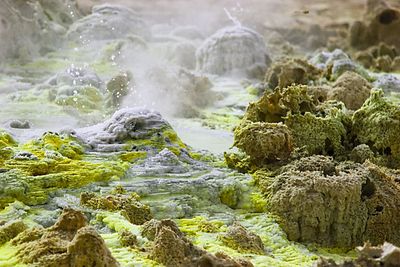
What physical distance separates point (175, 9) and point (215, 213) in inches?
560

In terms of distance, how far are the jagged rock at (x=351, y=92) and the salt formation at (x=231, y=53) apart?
3832 millimetres

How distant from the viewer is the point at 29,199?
16.7 feet

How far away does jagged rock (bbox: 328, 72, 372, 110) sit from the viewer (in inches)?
341

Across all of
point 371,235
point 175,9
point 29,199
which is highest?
point 175,9

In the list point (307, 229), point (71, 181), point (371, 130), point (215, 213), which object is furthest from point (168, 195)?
point (371, 130)

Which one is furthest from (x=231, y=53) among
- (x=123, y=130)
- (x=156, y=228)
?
(x=156, y=228)

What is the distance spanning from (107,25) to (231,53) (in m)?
3.07

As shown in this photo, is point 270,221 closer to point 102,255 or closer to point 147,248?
point 147,248

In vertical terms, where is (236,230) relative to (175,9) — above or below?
below

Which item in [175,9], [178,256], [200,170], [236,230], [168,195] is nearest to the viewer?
[178,256]

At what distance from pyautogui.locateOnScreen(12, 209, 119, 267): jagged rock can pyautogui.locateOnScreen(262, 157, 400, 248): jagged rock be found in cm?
171

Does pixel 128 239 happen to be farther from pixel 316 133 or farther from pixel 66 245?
pixel 316 133

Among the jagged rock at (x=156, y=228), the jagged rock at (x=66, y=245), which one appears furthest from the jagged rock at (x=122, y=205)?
the jagged rock at (x=66, y=245)

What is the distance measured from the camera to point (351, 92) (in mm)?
8797
